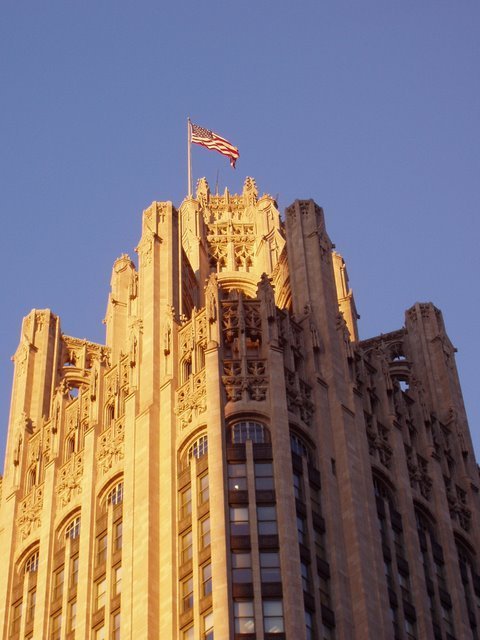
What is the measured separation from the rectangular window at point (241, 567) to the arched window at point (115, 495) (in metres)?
11.3

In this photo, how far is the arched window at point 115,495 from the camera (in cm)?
8594

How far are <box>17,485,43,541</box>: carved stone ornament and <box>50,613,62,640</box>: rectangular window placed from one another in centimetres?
745

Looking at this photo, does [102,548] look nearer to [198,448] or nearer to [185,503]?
[185,503]

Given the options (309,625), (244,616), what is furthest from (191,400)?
(309,625)

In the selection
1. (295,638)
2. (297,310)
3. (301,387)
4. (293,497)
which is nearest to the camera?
(295,638)

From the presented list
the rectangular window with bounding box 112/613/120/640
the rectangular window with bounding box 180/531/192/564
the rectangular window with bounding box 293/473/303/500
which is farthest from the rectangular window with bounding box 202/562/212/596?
the rectangular window with bounding box 293/473/303/500

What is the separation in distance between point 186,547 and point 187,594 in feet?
9.64

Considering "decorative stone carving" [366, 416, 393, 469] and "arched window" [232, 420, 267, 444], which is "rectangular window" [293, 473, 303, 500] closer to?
"arched window" [232, 420, 267, 444]

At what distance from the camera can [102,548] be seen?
84812 mm

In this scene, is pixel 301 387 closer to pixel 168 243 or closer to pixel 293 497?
pixel 293 497

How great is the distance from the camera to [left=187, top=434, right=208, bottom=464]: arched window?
3270 inches

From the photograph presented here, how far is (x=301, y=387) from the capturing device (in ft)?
285

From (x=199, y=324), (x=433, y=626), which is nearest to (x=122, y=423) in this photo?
(x=199, y=324)

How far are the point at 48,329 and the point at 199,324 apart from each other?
60.0 feet
